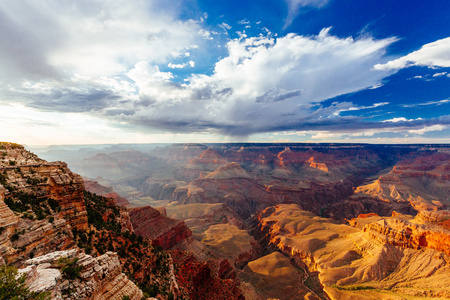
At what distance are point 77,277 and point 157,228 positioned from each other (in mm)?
43110

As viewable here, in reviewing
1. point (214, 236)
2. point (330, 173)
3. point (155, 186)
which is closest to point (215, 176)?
point (155, 186)

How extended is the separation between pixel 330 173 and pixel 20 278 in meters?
223

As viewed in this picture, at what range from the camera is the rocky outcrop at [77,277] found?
7552 mm

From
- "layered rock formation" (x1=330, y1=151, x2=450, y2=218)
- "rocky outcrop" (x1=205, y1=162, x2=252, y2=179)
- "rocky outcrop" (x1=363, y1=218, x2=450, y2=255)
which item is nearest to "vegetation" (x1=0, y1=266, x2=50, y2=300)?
"rocky outcrop" (x1=363, y1=218, x2=450, y2=255)

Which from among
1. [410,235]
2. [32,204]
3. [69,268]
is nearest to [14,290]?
[69,268]

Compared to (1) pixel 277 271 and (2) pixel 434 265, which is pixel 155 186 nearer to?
(1) pixel 277 271

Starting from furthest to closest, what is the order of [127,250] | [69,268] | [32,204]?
[127,250], [32,204], [69,268]

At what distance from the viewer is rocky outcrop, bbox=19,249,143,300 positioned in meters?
7.55

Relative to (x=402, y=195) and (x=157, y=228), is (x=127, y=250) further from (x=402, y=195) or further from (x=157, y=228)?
(x=402, y=195)

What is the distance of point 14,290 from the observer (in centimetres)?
649

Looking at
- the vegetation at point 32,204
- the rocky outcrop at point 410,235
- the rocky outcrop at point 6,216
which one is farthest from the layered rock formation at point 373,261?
the rocky outcrop at point 6,216

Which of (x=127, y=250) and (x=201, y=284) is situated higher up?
(x=127, y=250)

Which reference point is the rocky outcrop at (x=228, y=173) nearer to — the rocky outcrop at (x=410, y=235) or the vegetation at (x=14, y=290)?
the rocky outcrop at (x=410, y=235)

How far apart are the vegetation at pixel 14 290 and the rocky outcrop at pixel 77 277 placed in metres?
0.35
